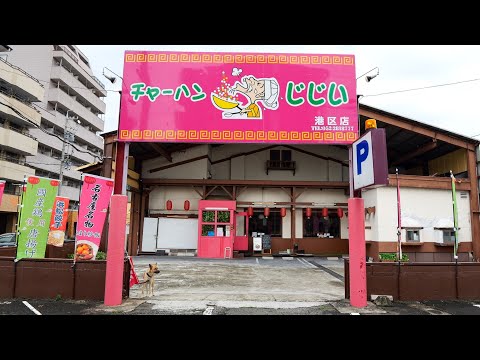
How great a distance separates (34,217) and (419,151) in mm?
15710

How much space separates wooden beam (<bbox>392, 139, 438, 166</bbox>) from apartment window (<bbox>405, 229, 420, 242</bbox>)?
12.6ft

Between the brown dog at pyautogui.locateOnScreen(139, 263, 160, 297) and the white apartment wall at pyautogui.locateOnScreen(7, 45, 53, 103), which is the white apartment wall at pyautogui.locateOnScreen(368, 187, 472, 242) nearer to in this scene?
the brown dog at pyautogui.locateOnScreen(139, 263, 160, 297)

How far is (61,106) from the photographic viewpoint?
4069 cm

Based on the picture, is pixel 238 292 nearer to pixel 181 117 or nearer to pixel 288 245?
pixel 181 117

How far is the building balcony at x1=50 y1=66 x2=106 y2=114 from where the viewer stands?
40.0m

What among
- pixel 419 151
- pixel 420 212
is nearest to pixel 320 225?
pixel 420 212

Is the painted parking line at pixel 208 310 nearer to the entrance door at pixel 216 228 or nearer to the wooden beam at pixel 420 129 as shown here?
the wooden beam at pixel 420 129

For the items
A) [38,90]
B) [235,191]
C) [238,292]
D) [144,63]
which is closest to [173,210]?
[235,191]

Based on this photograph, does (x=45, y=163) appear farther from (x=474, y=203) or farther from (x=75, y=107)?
(x=474, y=203)

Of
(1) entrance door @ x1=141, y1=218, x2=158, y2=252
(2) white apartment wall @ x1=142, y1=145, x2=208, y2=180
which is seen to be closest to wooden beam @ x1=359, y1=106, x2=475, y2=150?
(2) white apartment wall @ x1=142, y1=145, x2=208, y2=180

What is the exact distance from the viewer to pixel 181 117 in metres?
7.45

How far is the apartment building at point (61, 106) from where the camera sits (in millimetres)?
37688

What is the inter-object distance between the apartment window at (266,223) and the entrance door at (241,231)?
0.38 m

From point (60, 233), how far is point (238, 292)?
5.95m
